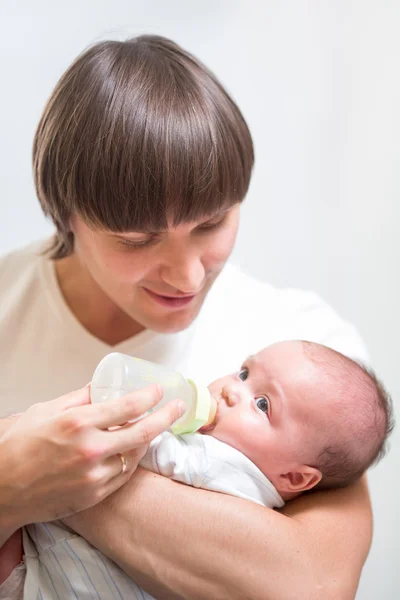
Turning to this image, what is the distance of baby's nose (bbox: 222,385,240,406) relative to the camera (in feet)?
4.14

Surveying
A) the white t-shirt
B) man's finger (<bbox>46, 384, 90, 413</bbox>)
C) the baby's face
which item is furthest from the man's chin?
man's finger (<bbox>46, 384, 90, 413</bbox>)

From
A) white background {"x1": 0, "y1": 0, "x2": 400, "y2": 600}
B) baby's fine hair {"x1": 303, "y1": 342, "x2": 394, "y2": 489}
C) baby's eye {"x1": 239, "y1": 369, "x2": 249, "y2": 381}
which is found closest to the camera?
baby's fine hair {"x1": 303, "y1": 342, "x2": 394, "y2": 489}

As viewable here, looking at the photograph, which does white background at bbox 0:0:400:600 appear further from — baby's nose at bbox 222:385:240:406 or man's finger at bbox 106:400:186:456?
man's finger at bbox 106:400:186:456

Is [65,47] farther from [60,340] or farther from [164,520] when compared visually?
[164,520]

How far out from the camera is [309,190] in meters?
2.29

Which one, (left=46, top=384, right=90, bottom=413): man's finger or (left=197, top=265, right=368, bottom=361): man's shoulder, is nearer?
(left=46, top=384, right=90, bottom=413): man's finger

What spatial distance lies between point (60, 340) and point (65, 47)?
44.7 inches

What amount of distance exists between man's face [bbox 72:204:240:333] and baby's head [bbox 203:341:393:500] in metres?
0.22

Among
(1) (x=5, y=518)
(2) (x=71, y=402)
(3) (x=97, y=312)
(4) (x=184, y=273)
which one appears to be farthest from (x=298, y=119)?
(1) (x=5, y=518)

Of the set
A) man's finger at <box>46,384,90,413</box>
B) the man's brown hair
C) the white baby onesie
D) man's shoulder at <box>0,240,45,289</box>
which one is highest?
the man's brown hair

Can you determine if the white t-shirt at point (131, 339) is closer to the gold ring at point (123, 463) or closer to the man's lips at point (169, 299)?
the man's lips at point (169, 299)

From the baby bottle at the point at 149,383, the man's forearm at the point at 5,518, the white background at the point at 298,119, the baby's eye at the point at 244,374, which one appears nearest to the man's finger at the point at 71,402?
the baby bottle at the point at 149,383

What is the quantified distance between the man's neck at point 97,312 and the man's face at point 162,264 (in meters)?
0.15

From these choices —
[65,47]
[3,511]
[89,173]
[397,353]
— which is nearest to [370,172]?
[397,353]
